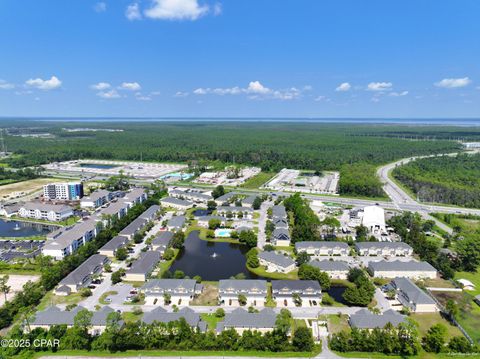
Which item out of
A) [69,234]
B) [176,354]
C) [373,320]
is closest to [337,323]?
[373,320]

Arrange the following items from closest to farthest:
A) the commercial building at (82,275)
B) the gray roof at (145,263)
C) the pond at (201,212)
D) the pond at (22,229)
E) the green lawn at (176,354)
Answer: the green lawn at (176,354), the commercial building at (82,275), the gray roof at (145,263), the pond at (22,229), the pond at (201,212)

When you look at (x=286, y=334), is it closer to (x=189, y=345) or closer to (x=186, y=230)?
(x=189, y=345)

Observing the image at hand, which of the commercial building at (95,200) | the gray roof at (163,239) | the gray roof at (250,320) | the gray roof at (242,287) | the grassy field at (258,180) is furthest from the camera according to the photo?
the grassy field at (258,180)

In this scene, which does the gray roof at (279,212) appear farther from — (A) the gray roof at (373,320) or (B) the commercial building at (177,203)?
(A) the gray roof at (373,320)

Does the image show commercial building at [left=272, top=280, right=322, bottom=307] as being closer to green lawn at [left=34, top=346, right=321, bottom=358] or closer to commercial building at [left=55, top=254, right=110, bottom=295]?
green lawn at [left=34, top=346, right=321, bottom=358]

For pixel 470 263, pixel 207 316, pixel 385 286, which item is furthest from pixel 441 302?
pixel 207 316

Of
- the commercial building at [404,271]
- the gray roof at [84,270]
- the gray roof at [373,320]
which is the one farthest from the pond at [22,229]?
the commercial building at [404,271]
